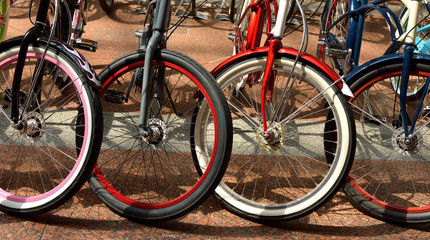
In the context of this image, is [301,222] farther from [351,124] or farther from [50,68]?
[50,68]

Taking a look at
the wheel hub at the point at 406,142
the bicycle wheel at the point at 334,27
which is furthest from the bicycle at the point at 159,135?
the bicycle wheel at the point at 334,27

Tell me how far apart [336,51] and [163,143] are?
1.31 m

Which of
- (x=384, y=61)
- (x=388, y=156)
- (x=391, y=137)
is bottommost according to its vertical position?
(x=388, y=156)

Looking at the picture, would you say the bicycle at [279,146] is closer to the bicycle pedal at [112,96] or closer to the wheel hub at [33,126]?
the bicycle pedal at [112,96]

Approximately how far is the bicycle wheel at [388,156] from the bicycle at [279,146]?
0.77ft

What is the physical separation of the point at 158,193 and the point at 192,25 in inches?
117

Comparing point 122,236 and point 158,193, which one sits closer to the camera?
point 122,236

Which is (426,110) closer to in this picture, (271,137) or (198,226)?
(271,137)

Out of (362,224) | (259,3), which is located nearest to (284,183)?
(362,224)

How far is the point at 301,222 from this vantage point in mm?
2859

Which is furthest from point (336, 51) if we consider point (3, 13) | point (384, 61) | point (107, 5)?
point (107, 5)

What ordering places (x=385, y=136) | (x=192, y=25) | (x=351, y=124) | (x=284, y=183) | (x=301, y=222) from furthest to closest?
(x=192, y=25)
(x=385, y=136)
(x=284, y=183)
(x=301, y=222)
(x=351, y=124)

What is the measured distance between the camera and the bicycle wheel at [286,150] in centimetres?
262

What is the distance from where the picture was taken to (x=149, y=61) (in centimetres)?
254
